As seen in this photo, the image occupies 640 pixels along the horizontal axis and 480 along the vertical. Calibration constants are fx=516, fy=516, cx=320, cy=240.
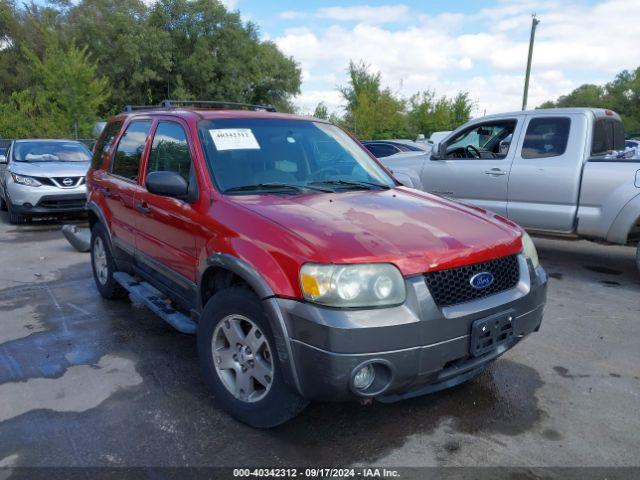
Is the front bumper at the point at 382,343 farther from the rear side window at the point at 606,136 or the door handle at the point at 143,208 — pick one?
the rear side window at the point at 606,136

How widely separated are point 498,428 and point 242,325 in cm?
155

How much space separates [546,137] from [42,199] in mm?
8352

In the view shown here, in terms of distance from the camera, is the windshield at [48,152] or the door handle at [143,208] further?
the windshield at [48,152]

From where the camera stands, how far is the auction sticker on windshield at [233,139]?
11.3 ft

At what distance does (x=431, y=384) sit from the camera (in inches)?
107

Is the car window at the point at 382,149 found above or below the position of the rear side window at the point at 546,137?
below

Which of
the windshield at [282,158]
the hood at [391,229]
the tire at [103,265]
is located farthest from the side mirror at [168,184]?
the tire at [103,265]

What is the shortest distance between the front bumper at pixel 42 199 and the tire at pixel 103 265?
14.9 feet

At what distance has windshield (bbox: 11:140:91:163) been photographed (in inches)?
404

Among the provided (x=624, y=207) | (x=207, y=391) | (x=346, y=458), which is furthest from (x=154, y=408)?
(x=624, y=207)

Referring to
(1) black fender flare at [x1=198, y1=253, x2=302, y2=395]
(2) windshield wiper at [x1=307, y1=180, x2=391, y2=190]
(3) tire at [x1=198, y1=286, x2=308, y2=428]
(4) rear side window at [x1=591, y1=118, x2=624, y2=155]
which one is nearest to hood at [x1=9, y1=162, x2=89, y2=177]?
(2) windshield wiper at [x1=307, y1=180, x2=391, y2=190]

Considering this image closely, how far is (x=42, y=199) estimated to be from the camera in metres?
9.31

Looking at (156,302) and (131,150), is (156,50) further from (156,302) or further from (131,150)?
(156,302)

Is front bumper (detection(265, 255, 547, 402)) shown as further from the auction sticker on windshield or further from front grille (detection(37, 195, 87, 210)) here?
front grille (detection(37, 195, 87, 210))
